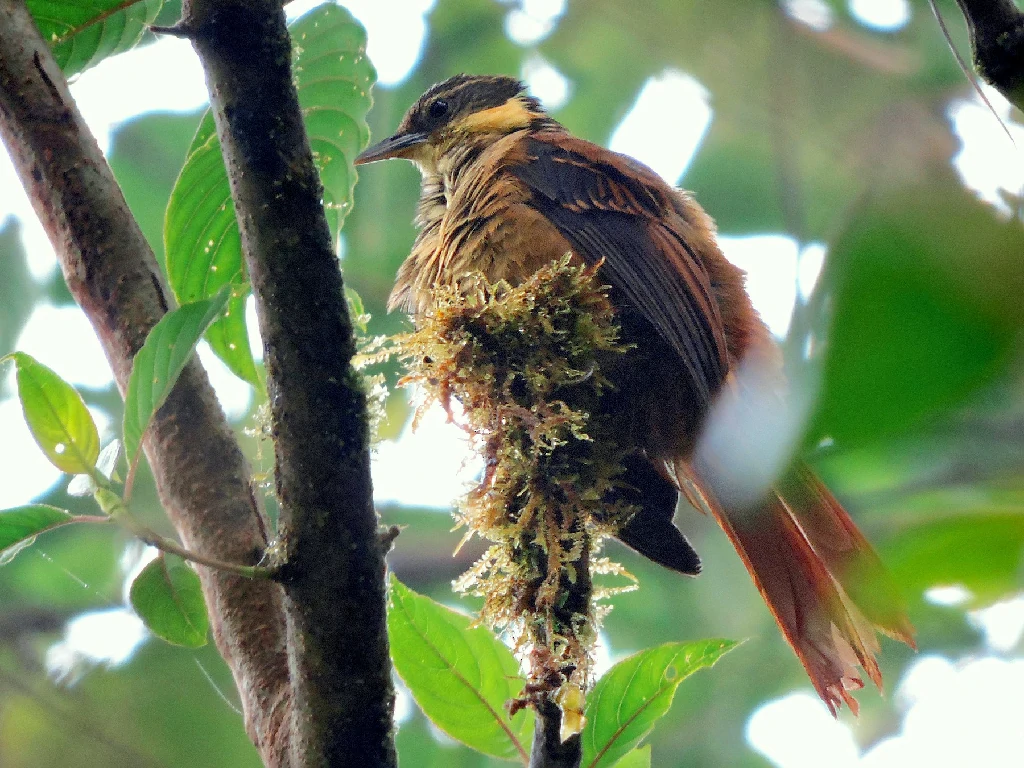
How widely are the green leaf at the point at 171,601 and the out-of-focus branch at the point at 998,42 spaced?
1382 mm

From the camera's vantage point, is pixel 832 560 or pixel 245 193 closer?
pixel 245 193

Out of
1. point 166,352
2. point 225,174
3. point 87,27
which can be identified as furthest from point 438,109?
point 166,352

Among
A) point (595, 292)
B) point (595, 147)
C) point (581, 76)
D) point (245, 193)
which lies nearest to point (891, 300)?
point (245, 193)

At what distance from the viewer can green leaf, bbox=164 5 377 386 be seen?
2180 millimetres

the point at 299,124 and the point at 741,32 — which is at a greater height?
the point at 299,124

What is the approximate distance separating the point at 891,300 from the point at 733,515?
2253 mm

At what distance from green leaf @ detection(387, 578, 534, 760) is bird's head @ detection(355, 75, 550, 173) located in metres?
1.96

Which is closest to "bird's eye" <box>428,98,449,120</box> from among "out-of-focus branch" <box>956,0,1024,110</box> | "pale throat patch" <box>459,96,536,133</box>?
"pale throat patch" <box>459,96,536,133</box>

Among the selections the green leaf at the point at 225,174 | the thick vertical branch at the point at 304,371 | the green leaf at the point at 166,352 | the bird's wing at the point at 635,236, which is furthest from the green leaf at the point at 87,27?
the bird's wing at the point at 635,236

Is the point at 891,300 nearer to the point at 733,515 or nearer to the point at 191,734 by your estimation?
the point at 733,515

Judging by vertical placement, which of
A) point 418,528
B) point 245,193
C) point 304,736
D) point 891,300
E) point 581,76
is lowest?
point 418,528

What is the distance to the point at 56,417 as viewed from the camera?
1.58 meters

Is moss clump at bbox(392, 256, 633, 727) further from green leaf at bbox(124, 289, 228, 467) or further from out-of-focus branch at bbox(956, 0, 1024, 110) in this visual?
out-of-focus branch at bbox(956, 0, 1024, 110)

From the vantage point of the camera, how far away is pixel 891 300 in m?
0.36
